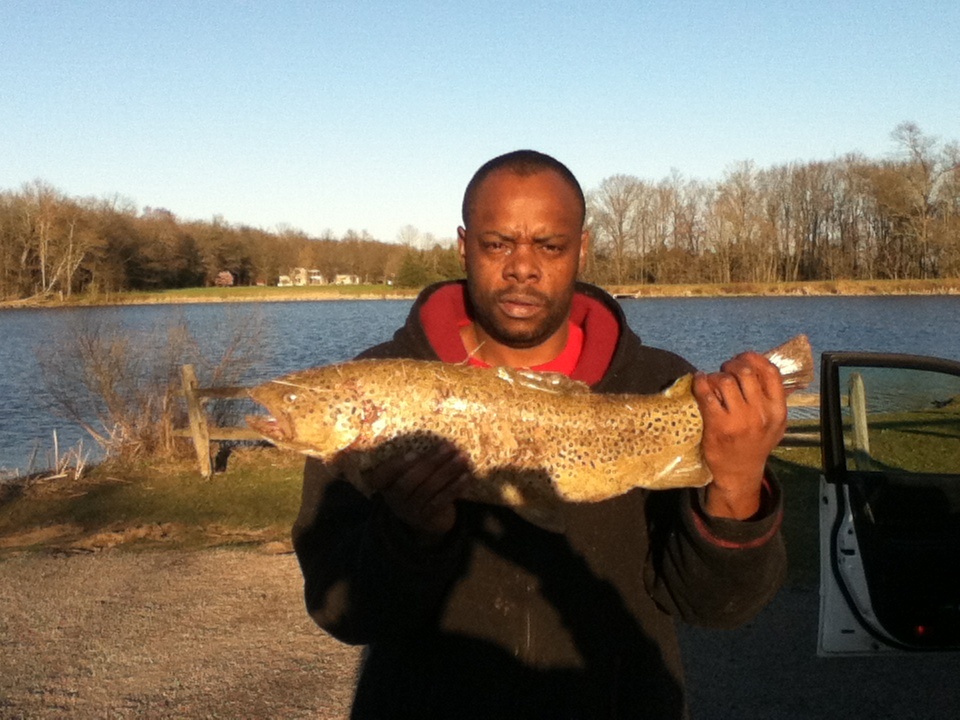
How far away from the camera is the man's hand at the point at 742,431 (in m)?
2.48

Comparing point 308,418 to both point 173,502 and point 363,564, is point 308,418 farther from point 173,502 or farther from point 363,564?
point 173,502

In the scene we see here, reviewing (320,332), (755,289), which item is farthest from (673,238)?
(320,332)

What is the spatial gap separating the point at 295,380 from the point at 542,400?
0.90 m

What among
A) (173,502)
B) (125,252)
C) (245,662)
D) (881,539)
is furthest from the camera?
(125,252)

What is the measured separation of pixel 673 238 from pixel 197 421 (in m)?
55.2

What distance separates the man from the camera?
2.41 m

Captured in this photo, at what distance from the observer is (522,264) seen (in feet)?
9.41

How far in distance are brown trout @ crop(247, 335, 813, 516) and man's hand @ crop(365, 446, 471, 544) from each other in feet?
0.49

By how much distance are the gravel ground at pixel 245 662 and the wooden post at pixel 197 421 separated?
530 cm

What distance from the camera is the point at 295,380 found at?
287cm

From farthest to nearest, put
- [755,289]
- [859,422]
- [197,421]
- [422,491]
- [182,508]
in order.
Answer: [755,289] → [197,421] → [182,508] → [859,422] → [422,491]

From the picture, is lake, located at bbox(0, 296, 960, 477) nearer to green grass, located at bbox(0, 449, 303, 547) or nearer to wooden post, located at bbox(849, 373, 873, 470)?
green grass, located at bbox(0, 449, 303, 547)

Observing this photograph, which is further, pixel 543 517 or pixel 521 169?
pixel 521 169

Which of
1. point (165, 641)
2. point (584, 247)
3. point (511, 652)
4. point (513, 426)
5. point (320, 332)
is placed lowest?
point (165, 641)
